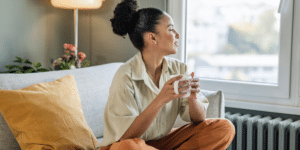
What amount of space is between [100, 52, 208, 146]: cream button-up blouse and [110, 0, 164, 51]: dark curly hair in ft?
0.37

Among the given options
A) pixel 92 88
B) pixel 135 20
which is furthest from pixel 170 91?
pixel 92 88

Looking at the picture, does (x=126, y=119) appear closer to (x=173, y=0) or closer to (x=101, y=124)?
(x=101, y=124)

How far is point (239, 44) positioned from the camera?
7.61 feet

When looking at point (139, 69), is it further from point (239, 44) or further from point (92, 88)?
point (239, 44)

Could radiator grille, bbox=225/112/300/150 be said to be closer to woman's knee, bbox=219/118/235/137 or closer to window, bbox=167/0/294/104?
window, bbox=167/0/294/104

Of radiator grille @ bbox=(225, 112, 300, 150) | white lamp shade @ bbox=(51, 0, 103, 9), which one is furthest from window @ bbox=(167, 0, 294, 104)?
white lamp shade @ bbox=(51, 0, 103, 9)

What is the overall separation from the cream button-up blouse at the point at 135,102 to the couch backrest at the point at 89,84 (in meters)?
0.43

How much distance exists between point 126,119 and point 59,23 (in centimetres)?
202

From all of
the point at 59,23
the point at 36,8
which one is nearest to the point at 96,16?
the point at 59,23

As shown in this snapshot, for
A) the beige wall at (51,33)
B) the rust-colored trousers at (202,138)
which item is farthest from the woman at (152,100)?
the beige wall at (51,33)

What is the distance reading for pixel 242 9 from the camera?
7.49ft

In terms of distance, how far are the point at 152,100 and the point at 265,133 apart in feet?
3.24

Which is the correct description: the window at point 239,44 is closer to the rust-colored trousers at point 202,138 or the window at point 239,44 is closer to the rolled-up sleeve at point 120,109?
the rust-colored trousers at point 202,138

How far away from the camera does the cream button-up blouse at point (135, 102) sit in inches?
53.9
